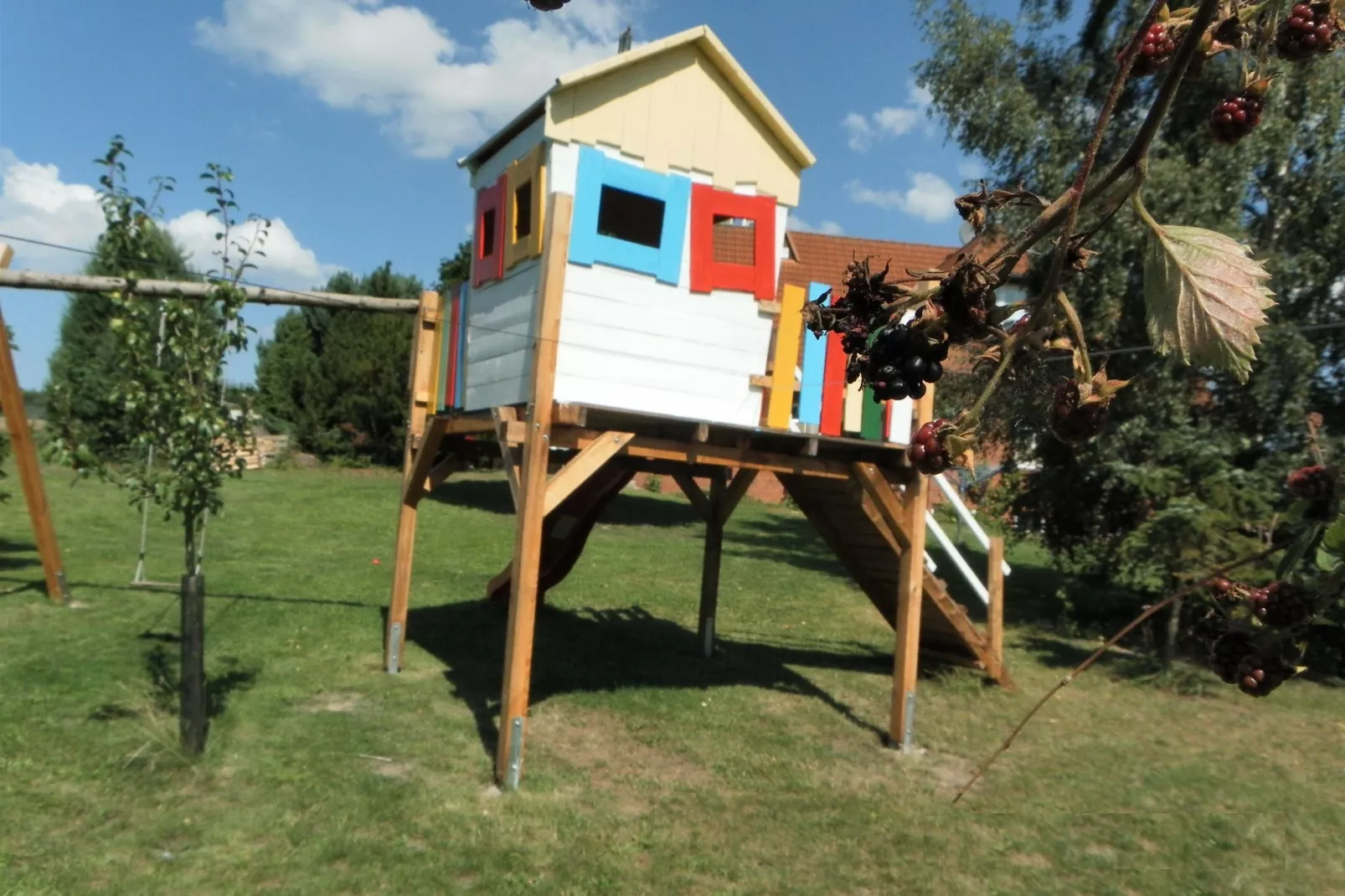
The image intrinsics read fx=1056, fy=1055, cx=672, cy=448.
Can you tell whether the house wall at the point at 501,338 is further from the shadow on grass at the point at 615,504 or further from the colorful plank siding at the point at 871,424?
the shadow on grass at the point at 615,504

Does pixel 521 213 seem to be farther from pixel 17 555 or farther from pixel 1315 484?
pixel 17 555

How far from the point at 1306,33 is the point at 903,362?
1.24 feet

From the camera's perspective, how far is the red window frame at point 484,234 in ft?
27.2

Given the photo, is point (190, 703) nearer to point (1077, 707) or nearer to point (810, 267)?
point (1077, 707)

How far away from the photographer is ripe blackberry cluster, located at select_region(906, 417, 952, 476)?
78 cm

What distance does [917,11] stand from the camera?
1309 cm

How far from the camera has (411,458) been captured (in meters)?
10.2

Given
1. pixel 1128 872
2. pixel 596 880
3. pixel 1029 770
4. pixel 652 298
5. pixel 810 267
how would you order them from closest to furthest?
1. pixel 596 880
2. pixel 1128 872
3. pixel 652 298
4. pixel 1029 770
5. pixel 810 267

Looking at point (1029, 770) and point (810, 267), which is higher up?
point (810, 267)

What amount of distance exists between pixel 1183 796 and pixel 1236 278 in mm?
8455

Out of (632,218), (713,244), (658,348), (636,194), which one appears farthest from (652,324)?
(632,218)

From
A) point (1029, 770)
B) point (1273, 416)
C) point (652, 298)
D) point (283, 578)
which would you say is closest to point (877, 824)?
point (1029, 770)

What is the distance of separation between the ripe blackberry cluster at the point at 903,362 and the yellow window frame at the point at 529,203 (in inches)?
269

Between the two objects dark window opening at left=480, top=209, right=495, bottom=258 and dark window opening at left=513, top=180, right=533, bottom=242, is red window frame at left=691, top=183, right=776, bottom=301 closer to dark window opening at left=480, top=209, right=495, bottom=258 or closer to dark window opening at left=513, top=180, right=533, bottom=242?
dark window opening at left=513, top=180, right=533, bottom=242
